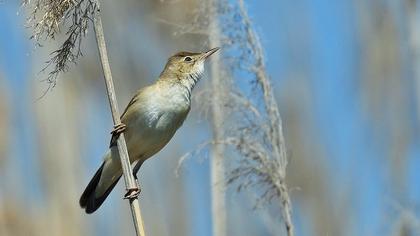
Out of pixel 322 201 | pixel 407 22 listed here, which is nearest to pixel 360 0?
pixel 407 22

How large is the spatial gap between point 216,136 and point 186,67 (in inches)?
18.1

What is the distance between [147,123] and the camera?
9.31 feet

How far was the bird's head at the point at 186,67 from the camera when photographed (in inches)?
117

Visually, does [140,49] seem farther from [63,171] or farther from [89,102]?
[63,171]

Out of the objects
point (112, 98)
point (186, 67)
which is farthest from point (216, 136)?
point (112, 98)

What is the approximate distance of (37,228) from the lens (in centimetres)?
321

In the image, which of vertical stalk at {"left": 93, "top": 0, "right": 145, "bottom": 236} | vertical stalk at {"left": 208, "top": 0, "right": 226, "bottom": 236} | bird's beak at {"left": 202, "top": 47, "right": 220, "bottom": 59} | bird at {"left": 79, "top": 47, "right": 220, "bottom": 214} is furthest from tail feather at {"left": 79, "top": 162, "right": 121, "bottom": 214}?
vertical stalk at {"left": 93, "top": 0, "right": 145, "bottom": 236}

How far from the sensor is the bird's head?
2.97 m

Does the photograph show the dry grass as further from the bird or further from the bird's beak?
the bird

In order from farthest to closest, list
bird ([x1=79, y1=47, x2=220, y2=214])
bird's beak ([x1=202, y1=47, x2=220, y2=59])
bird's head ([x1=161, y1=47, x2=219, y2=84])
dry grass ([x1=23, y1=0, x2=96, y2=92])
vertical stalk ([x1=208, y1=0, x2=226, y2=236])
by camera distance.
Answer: bird's head ([x1=161, y1=47, x2=219, y2=84])
bird ([x1=79, y1=47, x2=220, y2=214])
bird's beak ([x1=202, y1=47, x2=220, y2=59])
vertical stalk ([x1=208, y1=0, x2=226, y2=236])
dry grass ([x1=23, y1=0, x2=96, y2=92])

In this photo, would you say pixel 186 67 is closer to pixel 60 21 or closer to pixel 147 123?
pixel 147 123

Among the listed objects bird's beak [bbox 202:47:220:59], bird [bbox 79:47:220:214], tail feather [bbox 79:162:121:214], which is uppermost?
bird's beak [bbox 202:47:220:59]

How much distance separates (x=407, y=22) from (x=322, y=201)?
2.63 ft

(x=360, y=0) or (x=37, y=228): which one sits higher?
(x=360, y=0)
